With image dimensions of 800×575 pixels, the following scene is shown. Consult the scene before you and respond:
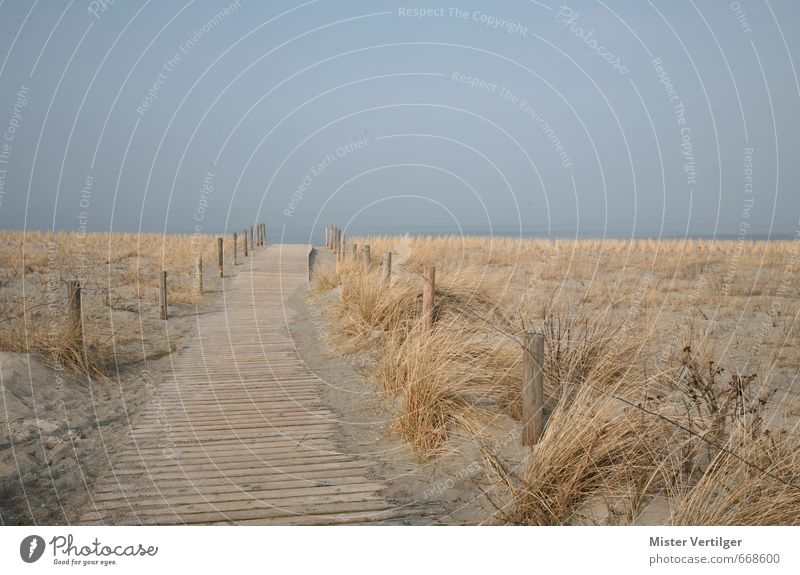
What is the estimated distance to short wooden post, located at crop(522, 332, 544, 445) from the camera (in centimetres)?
445

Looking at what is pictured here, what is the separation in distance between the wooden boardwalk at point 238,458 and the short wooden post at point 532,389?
122 cm

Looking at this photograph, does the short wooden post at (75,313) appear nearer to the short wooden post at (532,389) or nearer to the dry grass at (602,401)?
the dry grass at (602,401)

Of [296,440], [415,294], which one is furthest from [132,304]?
[296,440]

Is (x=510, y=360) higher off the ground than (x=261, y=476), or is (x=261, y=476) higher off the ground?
(x=510, y=360)

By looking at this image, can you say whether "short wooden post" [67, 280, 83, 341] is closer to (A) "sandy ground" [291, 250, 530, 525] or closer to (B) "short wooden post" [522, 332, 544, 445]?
(A) "sandy ground" [291, 250, 530, 525]

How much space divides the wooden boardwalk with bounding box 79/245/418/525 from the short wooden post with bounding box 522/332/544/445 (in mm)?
1222

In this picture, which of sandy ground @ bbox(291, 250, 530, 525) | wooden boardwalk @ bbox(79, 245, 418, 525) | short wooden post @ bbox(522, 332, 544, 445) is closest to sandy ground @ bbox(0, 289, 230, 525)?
wooden boardwalk @ bbox(79, 245, 418, 525)

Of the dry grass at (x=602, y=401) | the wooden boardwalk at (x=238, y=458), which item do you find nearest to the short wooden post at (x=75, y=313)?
the wooden boardwalk at (x=238, y=458)

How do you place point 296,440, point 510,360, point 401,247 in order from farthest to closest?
point 401,247 → point 510,360 → point 296,440

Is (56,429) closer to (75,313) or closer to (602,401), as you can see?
(75,313)

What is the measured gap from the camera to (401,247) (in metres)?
23.3
